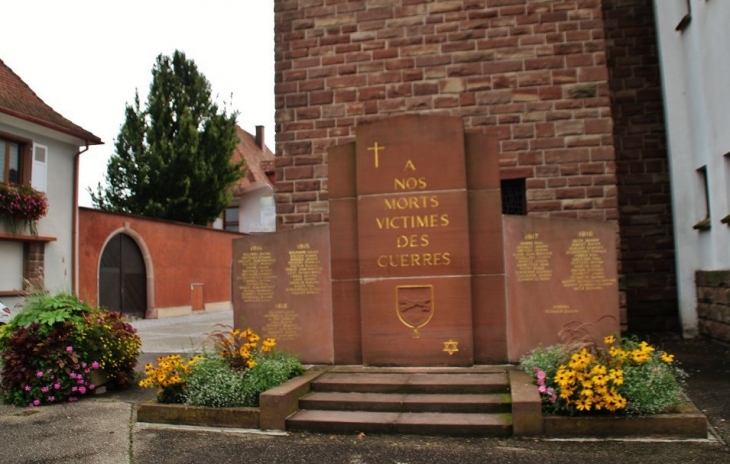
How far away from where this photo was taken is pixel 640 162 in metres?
11.8

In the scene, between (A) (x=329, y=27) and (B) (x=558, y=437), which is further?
(A) (x=329, y=27)

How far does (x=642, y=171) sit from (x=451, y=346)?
646 cm

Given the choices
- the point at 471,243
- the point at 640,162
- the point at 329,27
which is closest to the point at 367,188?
the point at 471,243

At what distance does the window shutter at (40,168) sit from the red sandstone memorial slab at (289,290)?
14.1 metres

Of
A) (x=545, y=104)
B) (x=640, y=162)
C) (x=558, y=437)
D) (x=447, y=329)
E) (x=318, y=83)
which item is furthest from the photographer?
(x=640, y=162)

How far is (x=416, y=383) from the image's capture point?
6418 millimetres

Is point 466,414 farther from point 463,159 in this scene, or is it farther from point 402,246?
point 463,159

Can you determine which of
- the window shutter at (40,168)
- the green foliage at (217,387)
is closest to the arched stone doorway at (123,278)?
the window shutter at (40,168)

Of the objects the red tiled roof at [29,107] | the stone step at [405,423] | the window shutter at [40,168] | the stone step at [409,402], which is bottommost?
the stone step at [405,423]

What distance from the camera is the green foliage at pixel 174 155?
102 ft

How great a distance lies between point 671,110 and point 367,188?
647 cm

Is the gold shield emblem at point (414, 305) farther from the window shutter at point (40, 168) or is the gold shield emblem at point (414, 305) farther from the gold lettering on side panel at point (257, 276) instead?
the window shutter at point (40, 168)

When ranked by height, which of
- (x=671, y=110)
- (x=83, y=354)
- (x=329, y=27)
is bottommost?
(x=83, y=354)

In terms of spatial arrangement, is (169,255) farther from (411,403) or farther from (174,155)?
(411,403)
